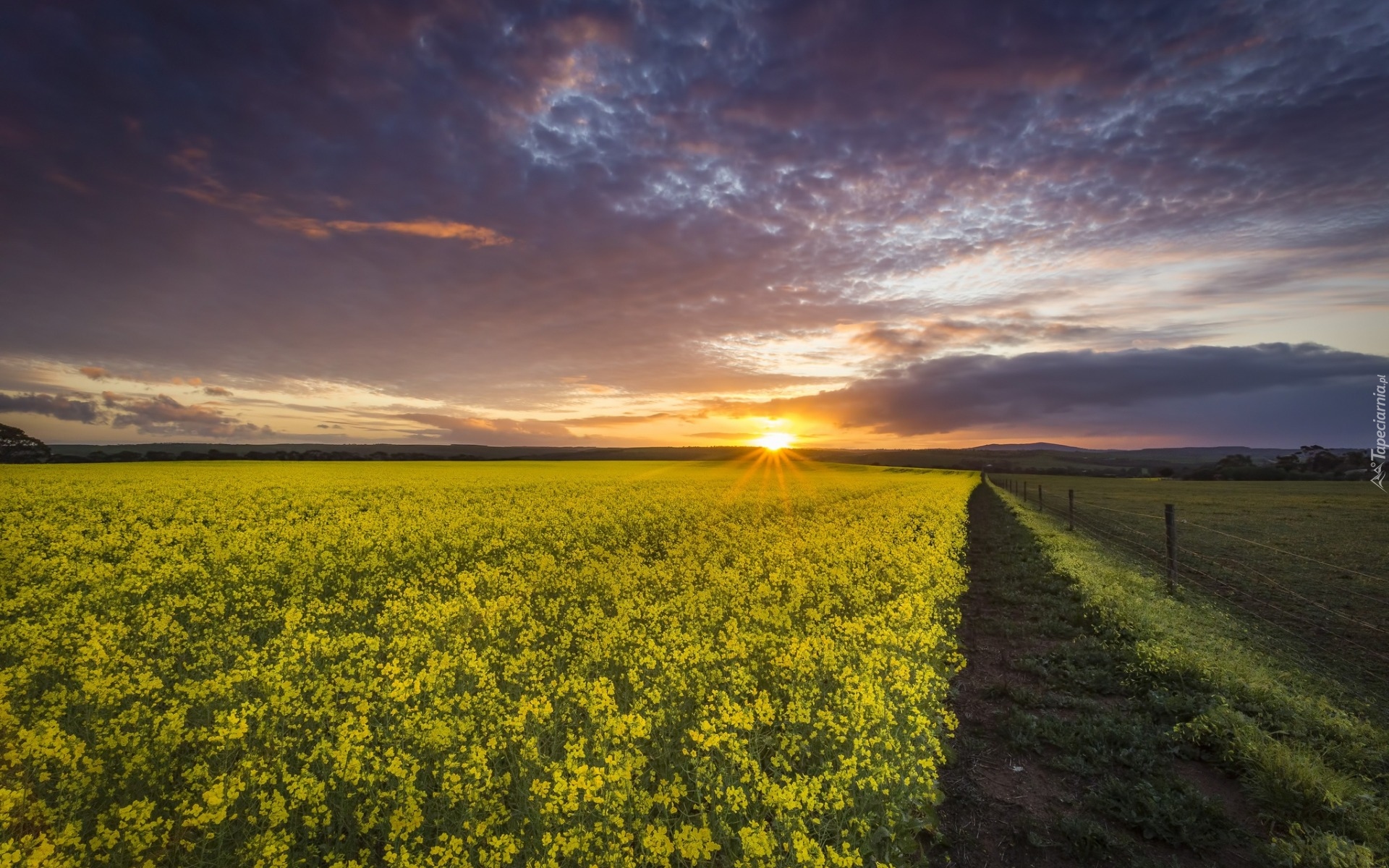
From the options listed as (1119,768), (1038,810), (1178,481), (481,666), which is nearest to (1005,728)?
(1119,768)


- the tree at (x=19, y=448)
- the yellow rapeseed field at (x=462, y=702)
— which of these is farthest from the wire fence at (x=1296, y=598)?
the tree at (x=19, y=448)

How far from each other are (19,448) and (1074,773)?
3293 inches

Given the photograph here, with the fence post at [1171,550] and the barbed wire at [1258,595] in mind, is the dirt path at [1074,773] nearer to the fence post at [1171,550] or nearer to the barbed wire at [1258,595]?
the barbed wire at [1258,595]

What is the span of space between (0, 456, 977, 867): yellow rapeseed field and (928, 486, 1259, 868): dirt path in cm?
52

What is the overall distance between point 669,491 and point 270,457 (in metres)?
59.8

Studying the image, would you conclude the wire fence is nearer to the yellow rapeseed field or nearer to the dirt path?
the dirt path

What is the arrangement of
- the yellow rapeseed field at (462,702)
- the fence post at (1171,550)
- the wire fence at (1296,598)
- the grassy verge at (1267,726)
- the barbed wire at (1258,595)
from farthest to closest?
1. the fence post at (1171,550)
2. the barbed wire at (1258,595)
3. the wire fence at (1296,598)
4. the grassy verge at (1267,726)
5. the yellow rapeseed field at (462,702)

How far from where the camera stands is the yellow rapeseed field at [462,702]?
14.9 feet

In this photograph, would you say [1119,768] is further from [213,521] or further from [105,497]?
[105,497]

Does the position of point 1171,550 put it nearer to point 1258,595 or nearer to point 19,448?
point 1258,595

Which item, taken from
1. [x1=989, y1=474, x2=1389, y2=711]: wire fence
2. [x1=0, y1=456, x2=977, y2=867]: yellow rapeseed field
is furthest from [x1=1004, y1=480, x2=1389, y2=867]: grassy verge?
[x1=0, y1=456, x2=977, y2=867]: yellow rapeseed field

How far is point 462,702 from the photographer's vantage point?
5.93m

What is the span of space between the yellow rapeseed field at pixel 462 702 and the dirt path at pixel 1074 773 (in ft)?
1.72

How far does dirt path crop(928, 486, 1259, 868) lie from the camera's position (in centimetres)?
543
